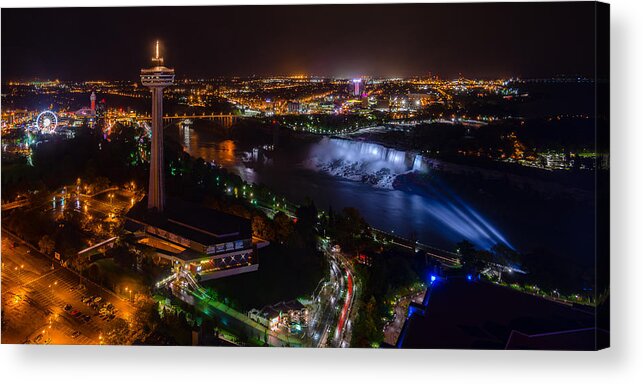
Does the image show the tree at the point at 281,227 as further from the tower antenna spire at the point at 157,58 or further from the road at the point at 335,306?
the tower antenna spire at the point at 157,58

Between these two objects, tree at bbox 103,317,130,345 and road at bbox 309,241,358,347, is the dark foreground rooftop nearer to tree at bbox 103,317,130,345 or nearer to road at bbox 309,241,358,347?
road at bbox 309,241,358,347

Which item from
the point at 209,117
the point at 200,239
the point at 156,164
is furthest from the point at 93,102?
the point at 200,239

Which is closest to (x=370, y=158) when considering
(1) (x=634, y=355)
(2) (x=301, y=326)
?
(2) (x=301, y=326)

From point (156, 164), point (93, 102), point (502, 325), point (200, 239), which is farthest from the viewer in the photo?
point (93, 102)

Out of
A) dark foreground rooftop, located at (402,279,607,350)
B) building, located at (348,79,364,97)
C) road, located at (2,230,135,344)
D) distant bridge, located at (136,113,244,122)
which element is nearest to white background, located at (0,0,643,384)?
dark foreground rooftop, located at (402,279,607,350)

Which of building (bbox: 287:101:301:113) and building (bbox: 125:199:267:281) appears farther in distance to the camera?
building (bbox: 287:101:301:113)

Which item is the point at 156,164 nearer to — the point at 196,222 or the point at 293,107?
the point at 196,222
